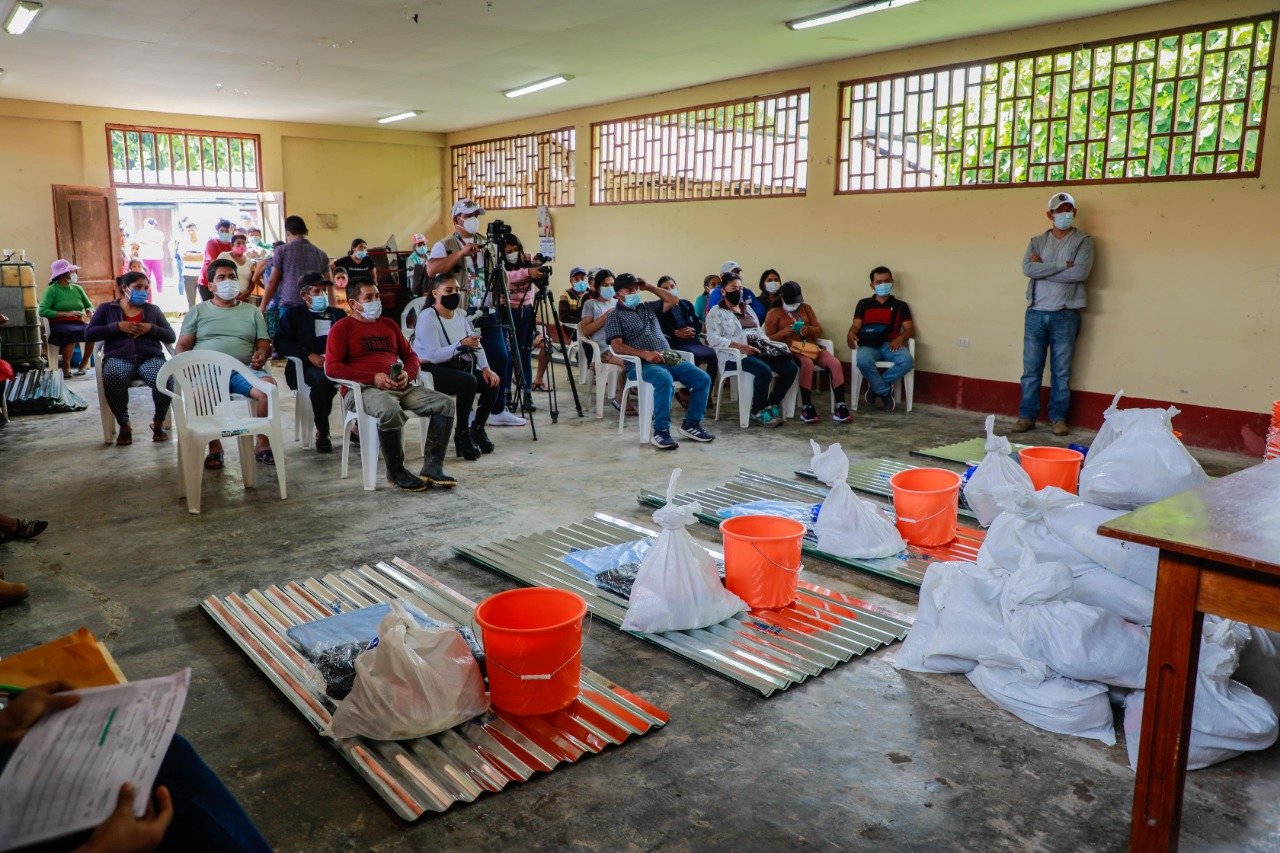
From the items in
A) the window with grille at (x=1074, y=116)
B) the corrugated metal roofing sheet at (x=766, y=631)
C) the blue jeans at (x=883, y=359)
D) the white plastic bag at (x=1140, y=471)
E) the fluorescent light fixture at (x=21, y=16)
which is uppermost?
the fluorescent light fixture at (x=21, y=16)

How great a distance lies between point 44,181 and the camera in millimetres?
10648

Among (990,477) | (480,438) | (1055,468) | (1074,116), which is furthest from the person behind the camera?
(1074,116)

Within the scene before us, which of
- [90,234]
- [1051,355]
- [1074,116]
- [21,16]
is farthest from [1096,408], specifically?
[90,234]

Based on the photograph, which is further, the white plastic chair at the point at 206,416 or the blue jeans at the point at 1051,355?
the blue jeans at the point at 1051,355

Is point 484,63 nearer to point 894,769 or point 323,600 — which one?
point 323,600

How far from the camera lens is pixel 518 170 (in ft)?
40.4

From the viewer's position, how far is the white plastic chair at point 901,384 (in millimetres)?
7574

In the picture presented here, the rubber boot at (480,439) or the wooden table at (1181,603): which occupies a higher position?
the wooden table at (1181,603)

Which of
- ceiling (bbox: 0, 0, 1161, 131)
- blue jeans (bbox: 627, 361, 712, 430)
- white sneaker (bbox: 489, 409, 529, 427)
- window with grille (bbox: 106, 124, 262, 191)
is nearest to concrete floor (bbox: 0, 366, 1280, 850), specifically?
blue jeans (bbox: 627, 361, 712, 430)

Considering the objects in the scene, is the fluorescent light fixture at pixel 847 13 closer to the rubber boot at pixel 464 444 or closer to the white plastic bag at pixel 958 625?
the rubber boot at pixel 464 444

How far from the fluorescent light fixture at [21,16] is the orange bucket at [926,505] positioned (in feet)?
21.3

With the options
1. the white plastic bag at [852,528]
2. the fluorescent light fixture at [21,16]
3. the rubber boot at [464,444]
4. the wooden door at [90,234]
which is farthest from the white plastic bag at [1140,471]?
the wooden door at [90,234]

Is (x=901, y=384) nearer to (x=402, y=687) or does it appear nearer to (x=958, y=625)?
(x=958, y=625)

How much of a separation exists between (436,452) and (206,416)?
3.99 feet
